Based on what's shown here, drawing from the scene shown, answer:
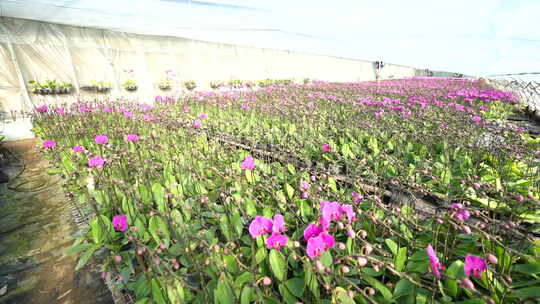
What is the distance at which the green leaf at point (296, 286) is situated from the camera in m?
0.96

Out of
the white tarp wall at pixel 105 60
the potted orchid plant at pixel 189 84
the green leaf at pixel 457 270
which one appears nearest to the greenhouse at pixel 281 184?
the green leaf at pixel 457 270

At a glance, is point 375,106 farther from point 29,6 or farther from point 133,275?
point 29,6

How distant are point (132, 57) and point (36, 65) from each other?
3824mm

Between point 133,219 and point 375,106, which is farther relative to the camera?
point 375,106

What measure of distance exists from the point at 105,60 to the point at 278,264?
13.5 m

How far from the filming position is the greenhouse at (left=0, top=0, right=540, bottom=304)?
0.93m

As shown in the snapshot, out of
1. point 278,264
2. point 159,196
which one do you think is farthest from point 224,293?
point 159,196

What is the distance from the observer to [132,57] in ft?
39.6

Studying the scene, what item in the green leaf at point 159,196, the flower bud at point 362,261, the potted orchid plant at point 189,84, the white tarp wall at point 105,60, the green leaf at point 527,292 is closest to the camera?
the flower bud at point 362,261

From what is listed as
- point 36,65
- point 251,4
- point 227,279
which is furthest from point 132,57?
point 227,279

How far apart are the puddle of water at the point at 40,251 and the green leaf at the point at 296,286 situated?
105 centimetres

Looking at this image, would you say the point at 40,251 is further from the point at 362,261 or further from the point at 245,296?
the point at 362,261

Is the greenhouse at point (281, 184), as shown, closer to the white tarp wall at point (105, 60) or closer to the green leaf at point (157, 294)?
the green leaf at point (157, 294)

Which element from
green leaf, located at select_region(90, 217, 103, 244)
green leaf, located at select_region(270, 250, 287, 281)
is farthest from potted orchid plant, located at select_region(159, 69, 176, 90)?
green leaf, located at select_region(270, 250, 287, 281)
